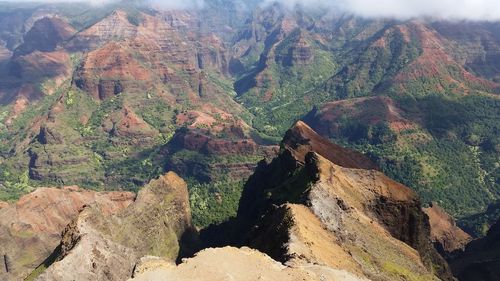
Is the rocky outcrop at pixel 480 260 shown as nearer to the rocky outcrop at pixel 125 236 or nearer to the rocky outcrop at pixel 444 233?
the rocky outcrop at pixel 444 233

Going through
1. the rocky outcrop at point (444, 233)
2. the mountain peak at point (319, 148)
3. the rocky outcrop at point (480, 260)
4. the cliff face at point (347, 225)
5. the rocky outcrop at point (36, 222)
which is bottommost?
the rocky outcrop at point (36, 222)

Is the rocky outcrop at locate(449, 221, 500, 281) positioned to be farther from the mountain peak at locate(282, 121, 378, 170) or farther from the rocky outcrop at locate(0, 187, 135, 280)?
the rocky outcrop at locate(0, 187, 135, 280)

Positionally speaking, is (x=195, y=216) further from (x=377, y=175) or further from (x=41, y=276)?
(x=41, y=276)

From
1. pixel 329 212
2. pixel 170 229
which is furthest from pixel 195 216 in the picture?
pixel 329 212

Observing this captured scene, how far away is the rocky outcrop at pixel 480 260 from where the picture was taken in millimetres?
121312

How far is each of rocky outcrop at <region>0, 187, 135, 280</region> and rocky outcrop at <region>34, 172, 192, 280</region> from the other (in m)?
13.8

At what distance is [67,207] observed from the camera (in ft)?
494

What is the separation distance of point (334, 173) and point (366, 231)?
51.7 feet

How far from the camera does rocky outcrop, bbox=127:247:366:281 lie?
56.8 metres

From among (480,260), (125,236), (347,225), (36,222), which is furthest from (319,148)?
(36,222)

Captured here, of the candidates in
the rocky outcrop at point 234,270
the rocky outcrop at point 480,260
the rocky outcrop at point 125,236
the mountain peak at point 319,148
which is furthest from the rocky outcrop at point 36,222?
the rocky outcrop at point 480,260

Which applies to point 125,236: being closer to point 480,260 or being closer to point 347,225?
point 347,225

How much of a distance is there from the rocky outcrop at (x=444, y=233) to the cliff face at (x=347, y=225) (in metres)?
50.7

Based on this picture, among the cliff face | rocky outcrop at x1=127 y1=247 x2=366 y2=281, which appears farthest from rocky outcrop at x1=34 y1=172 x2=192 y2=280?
rocky outcrop at x1=127 y1=247 x2=366 y2=281
